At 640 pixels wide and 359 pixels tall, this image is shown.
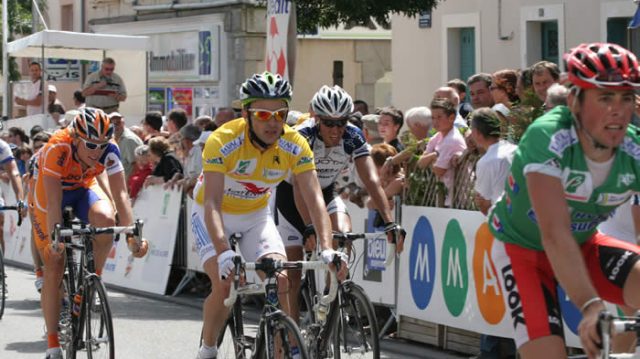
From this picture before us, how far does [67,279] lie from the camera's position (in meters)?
9.61

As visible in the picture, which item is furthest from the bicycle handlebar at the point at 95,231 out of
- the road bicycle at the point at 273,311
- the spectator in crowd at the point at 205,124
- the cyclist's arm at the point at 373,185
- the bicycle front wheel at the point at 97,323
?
the spectator in crowd at the point at 205,124

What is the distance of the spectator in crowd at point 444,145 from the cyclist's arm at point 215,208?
339 cm

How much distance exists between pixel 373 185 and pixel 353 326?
3.60 ft

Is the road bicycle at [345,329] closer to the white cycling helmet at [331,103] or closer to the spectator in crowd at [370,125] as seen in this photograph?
the white cycling helmet at [331,103]

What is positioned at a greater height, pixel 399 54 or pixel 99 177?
pixel 399 54

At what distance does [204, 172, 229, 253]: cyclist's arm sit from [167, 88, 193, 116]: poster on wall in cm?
2407

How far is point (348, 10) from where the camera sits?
1725 cm

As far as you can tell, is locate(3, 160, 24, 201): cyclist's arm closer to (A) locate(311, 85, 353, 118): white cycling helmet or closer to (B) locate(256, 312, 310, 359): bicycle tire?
(A) locate(311, 85, 353, 118): white cycling helmet

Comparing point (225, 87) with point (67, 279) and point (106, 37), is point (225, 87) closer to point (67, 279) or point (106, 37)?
point (106, 37)

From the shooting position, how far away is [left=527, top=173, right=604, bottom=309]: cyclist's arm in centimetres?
506

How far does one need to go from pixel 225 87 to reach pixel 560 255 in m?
25.6

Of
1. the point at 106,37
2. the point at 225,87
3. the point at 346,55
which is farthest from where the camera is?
the point at 346,55

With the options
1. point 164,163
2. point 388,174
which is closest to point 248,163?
point 388,174

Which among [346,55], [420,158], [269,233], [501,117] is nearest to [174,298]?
[420,158]
